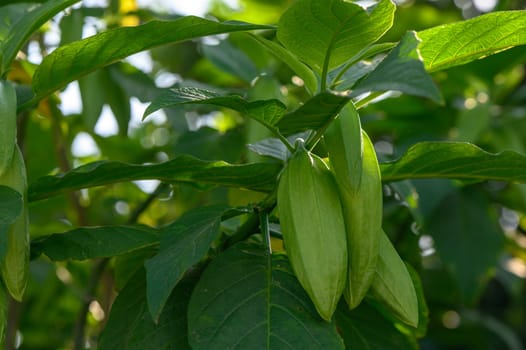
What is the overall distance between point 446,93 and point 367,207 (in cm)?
126

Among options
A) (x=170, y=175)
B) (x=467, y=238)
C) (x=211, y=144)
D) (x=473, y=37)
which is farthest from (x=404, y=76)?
(x=467, y=238)

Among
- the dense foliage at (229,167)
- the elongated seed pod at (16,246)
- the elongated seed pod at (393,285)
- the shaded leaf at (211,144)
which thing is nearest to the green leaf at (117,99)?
the dense foliage at (229,167)

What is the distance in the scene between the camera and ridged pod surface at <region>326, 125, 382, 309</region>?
30.5 inches

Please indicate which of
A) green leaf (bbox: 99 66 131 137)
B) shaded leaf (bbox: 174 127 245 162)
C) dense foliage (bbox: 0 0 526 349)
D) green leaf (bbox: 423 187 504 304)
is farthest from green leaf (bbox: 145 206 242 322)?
green leaf (bbox: 423 187 504 304)

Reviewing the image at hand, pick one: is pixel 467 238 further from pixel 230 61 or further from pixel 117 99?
pixel 117 99

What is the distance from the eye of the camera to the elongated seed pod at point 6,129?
0.78m

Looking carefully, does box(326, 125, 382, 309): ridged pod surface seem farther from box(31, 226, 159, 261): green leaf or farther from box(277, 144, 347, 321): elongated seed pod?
box(31, 226, 159, 261): green leaf

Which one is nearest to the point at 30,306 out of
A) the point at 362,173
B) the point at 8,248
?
the point at 8,248

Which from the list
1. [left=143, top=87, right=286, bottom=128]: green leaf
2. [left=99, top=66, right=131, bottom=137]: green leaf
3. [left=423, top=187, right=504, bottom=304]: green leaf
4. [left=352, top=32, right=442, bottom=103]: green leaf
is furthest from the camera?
[left=423, top=187, right=504, bottom=304]: green leaf

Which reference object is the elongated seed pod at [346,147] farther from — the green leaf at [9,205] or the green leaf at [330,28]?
the green leaf at [9,205]

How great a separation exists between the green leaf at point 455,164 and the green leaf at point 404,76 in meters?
0.17

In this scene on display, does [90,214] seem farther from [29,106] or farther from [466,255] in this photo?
[29,106]

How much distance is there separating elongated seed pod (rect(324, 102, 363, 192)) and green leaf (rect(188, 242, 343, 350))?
0.48ft

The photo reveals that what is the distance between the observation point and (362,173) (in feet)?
2.58
